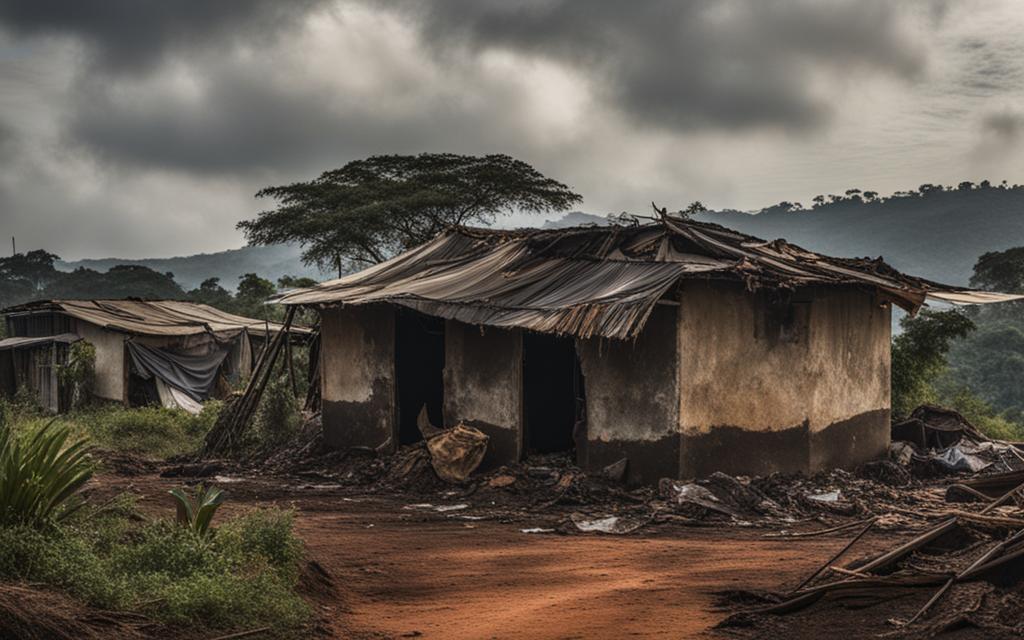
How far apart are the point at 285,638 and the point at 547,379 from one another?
31.8 feet

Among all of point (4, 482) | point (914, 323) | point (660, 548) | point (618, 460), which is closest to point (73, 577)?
point (4, 482)

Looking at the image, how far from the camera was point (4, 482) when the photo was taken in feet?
21.5

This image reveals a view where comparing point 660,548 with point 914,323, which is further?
point 914,323

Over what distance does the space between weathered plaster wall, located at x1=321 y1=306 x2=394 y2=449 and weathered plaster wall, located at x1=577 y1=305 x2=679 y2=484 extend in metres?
3.76

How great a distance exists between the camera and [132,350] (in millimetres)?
23531

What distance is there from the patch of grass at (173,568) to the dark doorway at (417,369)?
778 cm

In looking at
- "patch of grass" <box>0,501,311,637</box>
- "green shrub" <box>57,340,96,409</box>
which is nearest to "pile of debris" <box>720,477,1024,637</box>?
"patch of grass" <box>0,501,311,637</box>

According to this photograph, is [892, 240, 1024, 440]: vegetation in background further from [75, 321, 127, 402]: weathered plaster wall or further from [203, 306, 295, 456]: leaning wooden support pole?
[75, 321, 127, 402]: weathered plaster wall

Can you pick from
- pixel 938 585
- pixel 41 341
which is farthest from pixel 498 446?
pixel 41 341

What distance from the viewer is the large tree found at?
32.6m

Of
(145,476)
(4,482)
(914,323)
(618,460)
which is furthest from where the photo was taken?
(914,323)

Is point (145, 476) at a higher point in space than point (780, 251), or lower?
lower

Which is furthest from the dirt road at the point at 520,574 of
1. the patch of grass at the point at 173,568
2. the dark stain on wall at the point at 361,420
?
the dark stain on wall at the point at 361,420

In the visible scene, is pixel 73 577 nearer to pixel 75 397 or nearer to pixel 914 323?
pixel 914 323
